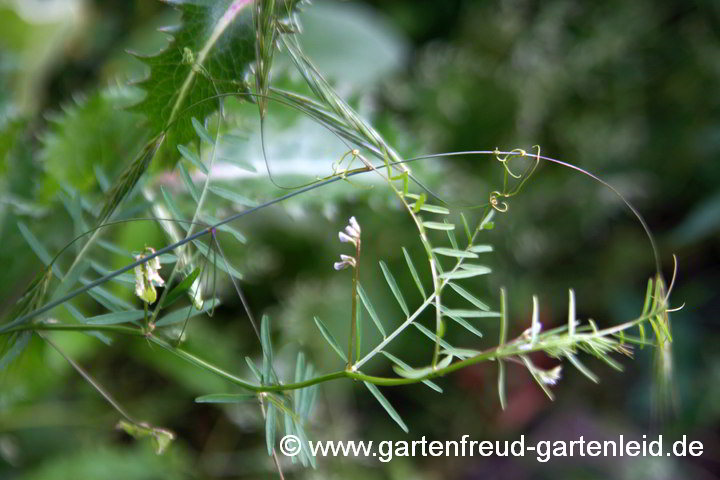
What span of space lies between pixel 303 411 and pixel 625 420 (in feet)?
1.56

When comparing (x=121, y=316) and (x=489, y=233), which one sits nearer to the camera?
(x=121, y=316)

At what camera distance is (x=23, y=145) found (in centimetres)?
34

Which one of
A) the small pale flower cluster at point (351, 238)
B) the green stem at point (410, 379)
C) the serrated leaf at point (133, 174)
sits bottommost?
the green stem at point (410, 379)

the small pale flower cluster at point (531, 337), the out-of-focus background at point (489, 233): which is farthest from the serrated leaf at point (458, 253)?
the out-of-focus background at point (489, 233)

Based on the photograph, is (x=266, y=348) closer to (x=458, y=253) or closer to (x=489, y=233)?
(x=458, y=253)

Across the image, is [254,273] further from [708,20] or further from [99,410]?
[708,20]

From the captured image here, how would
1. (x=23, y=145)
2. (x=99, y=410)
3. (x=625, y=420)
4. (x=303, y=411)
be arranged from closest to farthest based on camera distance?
1. (x=303, y=411)
2. (x=23, y=145)
3. (x=99, y=410)
4. (x=625, y=420)

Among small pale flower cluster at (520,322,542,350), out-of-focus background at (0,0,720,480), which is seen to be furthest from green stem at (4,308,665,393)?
out-of-focus background at (0,0,720,480)

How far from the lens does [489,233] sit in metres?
0.55

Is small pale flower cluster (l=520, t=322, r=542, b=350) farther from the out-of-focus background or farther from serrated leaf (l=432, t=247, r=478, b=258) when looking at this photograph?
the out-of-focus background

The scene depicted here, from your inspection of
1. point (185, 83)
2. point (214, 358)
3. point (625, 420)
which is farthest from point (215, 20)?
point (625, 420)

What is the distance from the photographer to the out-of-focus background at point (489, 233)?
0.47 m

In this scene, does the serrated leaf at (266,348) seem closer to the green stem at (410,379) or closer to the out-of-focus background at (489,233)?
the green stem at (410,379)

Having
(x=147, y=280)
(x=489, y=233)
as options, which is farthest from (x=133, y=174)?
(x=489, y=233)
